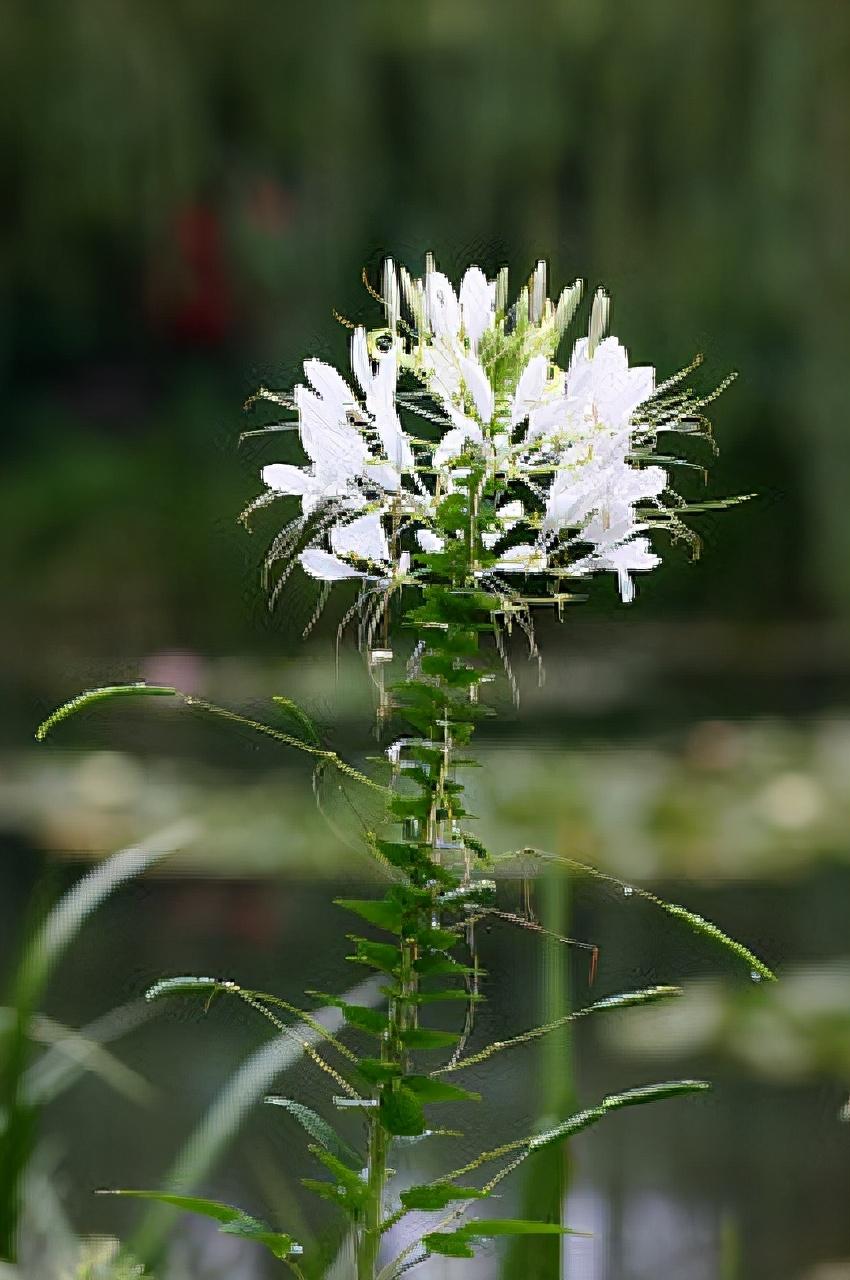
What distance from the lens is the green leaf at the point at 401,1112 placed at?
1.06ft

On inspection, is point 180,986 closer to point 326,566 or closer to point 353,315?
point 326,566

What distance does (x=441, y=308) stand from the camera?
31 centimetres

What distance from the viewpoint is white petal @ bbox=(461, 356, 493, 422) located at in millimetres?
296

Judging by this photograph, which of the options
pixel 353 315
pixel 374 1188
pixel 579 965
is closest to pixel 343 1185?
pixel 374 1188

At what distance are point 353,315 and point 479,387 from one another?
1107 mm

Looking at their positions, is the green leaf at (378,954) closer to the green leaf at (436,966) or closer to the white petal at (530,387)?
the green leaf at (436,966)

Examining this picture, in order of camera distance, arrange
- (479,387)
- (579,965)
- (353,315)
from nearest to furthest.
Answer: (479,387) → (579,965) → (353,315)

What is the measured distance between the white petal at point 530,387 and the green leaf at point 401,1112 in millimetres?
167

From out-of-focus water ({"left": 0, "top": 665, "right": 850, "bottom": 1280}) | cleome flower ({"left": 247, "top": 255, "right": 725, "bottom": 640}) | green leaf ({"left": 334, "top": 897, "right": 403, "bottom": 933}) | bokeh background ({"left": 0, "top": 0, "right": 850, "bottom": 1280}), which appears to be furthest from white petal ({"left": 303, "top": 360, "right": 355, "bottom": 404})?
bokeh background ({"left": 0, "top": 0, "right": 850, "bottom": 1280})

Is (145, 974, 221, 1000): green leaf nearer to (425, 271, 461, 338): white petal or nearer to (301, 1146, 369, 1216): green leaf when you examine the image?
(301, 1146, 369, 1216): green leaf

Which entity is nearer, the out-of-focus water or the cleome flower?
the cleome flower

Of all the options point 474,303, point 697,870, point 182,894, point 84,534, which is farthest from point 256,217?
point 474,303

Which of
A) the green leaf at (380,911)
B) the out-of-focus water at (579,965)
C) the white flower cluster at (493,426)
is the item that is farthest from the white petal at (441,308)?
the out-of-focus water at (579,965)

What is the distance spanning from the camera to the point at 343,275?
1.46 metres
